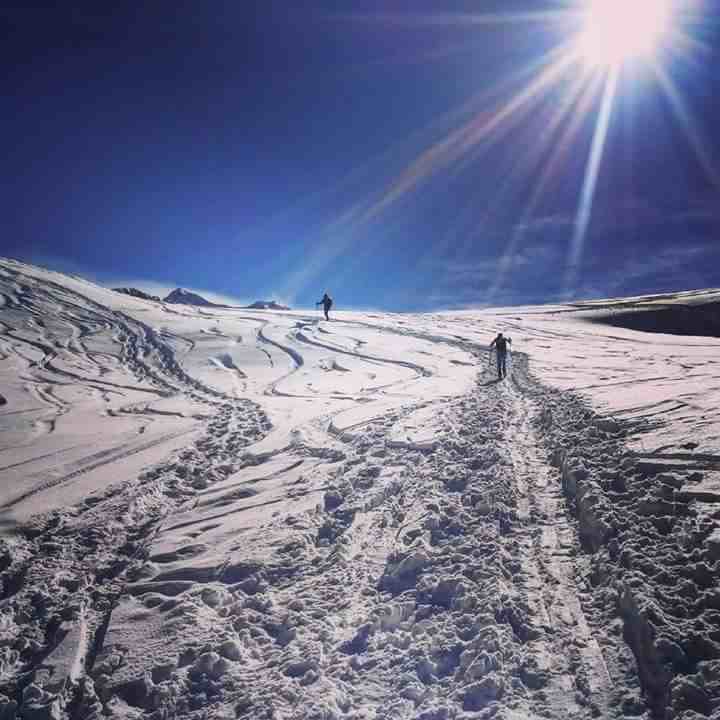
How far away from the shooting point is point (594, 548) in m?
5.07

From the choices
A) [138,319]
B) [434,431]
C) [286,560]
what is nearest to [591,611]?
[286,560]

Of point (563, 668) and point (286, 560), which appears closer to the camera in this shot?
point (563, 668)

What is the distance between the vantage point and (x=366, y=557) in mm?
5414

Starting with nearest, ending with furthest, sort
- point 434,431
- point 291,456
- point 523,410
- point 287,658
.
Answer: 1. point 287,658
2. point 291,456
3. point 434,431
4. point 523,410

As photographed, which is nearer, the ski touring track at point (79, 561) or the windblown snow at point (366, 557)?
the windblown snow at point (366, 557)

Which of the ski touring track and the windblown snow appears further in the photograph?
the ski touring track

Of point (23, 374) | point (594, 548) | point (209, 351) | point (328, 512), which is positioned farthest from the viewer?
point (209, 351)

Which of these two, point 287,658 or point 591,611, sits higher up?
point 591,611

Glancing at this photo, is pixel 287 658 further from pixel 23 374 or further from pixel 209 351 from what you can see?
pixel 209 351

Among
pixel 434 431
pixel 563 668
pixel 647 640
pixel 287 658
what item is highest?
pixel 434 431

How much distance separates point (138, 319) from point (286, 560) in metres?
27.1

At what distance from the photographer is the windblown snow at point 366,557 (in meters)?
3.57

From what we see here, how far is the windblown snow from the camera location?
3.57 meters

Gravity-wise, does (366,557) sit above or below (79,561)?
above
